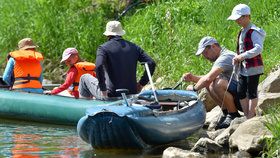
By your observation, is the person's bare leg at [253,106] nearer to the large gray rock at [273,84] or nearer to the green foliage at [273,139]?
the large gray rock at [273,84]

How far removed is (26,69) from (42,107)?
760 millimetres

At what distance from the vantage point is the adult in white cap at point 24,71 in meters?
11.4

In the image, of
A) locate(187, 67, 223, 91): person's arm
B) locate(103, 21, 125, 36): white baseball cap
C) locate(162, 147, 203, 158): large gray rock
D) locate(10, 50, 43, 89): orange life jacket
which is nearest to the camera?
locate(162, 147, 203, 158): large gray rock

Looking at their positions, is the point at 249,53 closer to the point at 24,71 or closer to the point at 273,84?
the point at 273,84

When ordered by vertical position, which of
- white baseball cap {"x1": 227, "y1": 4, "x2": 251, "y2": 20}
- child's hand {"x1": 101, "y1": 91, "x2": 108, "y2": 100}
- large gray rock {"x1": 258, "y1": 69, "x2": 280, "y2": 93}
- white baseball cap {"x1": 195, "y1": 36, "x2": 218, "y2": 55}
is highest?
white baseball cap {"x1": 227, "y1": 4, "x2": 251, "y2": 20}

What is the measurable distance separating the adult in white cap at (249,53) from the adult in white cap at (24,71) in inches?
131

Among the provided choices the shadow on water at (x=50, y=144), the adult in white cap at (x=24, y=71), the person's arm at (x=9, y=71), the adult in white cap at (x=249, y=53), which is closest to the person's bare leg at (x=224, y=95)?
the adult in white cap at (x=249, y=53)

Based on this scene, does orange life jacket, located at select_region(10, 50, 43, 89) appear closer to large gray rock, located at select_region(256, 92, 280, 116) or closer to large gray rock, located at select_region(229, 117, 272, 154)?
large gray rock, located at select_region(256, 92, 280, 116)

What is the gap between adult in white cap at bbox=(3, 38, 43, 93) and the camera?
1141 cm

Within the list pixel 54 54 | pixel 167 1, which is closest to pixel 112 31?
pixel 167 1

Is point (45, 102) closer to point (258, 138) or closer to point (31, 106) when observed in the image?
point (31, 106)

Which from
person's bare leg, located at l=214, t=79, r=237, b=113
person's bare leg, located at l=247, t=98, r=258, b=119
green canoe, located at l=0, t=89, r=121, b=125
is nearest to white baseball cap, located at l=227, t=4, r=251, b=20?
person's bare leg, located at l=214, t=79, r=237, b=113

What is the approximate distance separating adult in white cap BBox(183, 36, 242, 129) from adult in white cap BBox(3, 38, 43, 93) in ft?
9.07

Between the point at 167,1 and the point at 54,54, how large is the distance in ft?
9.58
